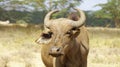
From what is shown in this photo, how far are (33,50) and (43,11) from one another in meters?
13.3

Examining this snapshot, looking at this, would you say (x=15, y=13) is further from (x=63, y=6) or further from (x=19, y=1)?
(x=63, y=6)

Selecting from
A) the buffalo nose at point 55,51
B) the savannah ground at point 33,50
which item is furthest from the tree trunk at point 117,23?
the buffalo nose at point 55,51

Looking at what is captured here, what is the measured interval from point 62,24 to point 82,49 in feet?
4.08

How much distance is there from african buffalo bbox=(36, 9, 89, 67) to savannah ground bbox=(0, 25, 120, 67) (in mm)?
5245

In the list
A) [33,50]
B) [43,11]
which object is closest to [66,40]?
[33,50]

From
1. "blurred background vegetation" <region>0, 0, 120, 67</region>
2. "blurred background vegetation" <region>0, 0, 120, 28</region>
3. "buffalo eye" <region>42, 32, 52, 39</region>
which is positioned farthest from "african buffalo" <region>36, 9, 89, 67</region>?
"blurred background vegetation" <region>0, 0, 120, 28</region>

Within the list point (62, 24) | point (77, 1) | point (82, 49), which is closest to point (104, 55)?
point (82, 49)

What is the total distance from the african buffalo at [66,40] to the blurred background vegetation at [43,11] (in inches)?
812

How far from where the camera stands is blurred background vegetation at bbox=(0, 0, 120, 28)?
28516 mm

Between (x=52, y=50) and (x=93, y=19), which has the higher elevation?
(x=52, y=50)

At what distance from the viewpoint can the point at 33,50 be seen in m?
15.7

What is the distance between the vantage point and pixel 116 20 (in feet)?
98.2

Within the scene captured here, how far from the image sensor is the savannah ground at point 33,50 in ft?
42.6

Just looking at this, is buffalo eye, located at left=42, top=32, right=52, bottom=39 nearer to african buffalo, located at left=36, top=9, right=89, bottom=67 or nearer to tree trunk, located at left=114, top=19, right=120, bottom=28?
african buffalo, located at left=36, top=9, right=89, bottom=67
